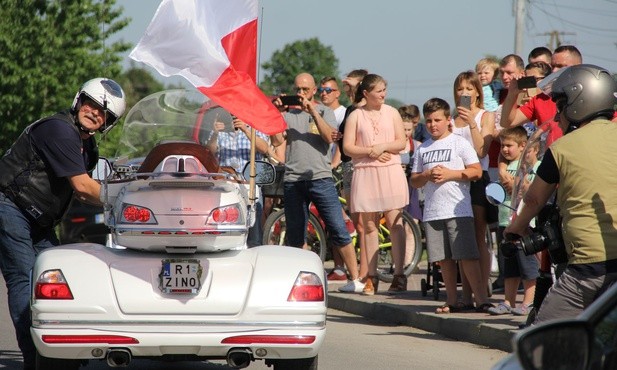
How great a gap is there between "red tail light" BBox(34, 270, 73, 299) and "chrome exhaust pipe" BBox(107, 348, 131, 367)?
386 mm

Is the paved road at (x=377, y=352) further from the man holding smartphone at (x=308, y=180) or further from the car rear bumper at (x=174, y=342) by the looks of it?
the man holding smartphone at (x=308, y=180)

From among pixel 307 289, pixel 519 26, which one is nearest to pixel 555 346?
pixel 307 289

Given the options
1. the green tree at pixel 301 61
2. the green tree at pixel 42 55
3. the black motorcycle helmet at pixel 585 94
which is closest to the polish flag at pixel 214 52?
the black motorcycle helmet at pixel 585 94

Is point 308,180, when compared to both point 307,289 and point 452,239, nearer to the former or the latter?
point 452,239

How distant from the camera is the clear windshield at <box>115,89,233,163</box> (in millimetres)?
9031

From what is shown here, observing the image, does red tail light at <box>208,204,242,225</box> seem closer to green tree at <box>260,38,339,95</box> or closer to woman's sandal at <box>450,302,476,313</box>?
woman's sandal at <box>450,302,476,313</box>

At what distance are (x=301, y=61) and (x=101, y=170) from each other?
4811 inches

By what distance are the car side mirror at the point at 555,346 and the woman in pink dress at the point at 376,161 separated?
31.8 ft

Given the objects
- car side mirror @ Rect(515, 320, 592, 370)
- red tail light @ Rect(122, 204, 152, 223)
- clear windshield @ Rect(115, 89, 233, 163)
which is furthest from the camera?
clear windshield @ Rect(115, 89, 233, 163)

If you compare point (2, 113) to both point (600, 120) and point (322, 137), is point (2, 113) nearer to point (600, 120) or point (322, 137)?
point (322, 137)

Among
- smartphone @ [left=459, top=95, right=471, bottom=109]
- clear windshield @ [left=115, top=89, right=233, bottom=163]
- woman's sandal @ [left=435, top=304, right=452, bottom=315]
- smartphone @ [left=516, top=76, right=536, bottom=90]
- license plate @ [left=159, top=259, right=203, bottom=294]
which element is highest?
smartphone @ [left=516, top=76, right=536, bottom=90]

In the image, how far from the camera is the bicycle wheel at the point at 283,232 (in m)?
15.0

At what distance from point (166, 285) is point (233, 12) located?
3.16 meters

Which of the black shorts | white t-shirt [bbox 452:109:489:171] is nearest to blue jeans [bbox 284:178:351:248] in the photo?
white t-shirt [bbox 452:109:489:171]
